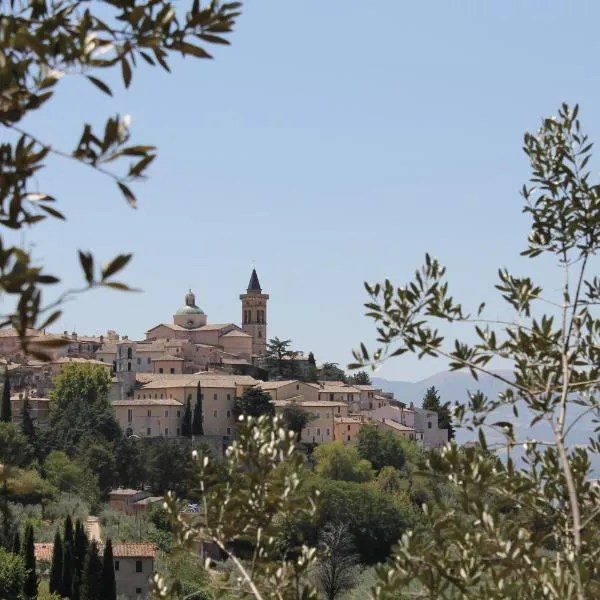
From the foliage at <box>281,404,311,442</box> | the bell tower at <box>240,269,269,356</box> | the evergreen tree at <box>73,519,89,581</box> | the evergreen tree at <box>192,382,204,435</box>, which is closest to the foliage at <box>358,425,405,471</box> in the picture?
the foliage at <box>281,404,311,442</box>

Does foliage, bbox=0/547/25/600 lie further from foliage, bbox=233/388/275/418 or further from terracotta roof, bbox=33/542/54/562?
foliage, bbox=233/388/275/418

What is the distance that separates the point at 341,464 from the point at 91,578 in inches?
1179

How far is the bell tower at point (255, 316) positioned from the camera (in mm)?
96500

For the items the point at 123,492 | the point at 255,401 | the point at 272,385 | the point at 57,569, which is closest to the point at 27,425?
the point at 123,492

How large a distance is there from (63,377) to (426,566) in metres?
69.0

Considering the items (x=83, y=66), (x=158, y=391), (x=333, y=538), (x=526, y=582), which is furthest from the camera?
(x=158, y=391)

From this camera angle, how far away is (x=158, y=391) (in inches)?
2906

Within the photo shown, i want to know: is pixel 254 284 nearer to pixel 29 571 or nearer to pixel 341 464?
pixel 341 464

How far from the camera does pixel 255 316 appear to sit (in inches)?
3871

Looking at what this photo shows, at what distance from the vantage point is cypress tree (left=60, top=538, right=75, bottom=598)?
40500 millimetres

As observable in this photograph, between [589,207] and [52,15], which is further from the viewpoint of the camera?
[589,207]

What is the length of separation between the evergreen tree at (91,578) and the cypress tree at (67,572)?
0.65 meters

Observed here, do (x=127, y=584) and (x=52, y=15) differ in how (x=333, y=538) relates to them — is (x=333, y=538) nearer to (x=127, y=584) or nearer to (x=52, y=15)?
(x=127, y=584)

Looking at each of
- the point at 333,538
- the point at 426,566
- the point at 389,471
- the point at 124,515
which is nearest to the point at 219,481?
the point at 426,566
